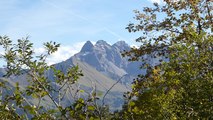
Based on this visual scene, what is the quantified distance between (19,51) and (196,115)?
6.71 metres

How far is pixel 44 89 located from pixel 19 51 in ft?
5.82

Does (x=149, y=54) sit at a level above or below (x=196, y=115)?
above

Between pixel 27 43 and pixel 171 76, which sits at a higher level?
pixel 171 76

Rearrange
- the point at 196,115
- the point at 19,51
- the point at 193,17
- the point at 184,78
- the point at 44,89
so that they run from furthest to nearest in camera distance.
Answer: the point at 193,17 < the point at 184,78 < the point at 196,115 < the point at 19,51 < the point at 44,89

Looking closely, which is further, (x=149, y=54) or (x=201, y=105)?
(x=149, y=54)

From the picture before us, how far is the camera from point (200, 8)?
3281 centimetres

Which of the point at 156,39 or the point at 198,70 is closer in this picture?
the point at 198,70

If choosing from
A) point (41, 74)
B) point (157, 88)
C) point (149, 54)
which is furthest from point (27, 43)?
point (149, 54)

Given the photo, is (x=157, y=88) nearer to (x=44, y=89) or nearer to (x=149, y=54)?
(x=44, y=89)

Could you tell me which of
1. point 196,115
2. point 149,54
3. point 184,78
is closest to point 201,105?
point 196,115

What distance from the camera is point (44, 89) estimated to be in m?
7.79

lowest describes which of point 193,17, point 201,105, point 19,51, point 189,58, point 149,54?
point 19,51

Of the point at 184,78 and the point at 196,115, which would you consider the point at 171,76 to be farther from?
the point at 196,115

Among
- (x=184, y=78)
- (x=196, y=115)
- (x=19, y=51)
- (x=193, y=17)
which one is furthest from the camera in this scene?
(x=193, y=17)
